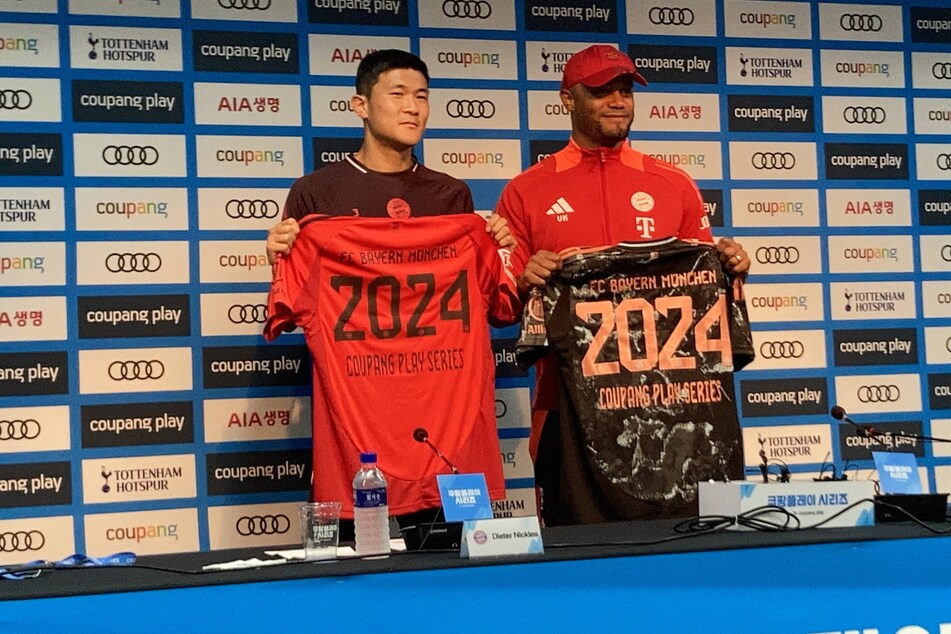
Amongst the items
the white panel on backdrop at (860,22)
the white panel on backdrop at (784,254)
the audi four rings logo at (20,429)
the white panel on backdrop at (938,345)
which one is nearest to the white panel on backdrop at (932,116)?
the white panel on backdrop at (860,22)

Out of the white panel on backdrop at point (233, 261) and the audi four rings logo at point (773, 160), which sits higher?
the audi four rings logo at point (773, 160)

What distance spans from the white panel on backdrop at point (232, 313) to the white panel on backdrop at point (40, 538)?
85cm

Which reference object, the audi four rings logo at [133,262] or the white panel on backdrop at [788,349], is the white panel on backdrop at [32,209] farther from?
the white panel on backdrop at [788,349]

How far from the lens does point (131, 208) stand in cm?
475

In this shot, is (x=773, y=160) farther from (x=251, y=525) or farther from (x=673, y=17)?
(x=251, y=525)

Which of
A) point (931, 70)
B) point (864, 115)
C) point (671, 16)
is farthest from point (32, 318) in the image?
point (931, 70)

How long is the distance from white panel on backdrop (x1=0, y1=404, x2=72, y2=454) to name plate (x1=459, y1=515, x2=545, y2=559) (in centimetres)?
248

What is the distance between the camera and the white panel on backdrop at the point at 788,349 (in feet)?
17.6

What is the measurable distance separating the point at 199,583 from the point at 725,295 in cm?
243

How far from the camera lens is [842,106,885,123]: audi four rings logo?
18.1 feet

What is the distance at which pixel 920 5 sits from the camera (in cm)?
566

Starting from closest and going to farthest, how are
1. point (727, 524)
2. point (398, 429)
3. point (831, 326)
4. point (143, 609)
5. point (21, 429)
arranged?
point (143, 609), point (727, 524), point (398, 429), point (21, 429), point (831, 326)

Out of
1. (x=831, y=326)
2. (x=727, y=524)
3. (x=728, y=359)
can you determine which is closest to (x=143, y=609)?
(x=727, y=524)

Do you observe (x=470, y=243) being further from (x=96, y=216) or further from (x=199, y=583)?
(x=199, y=583)
